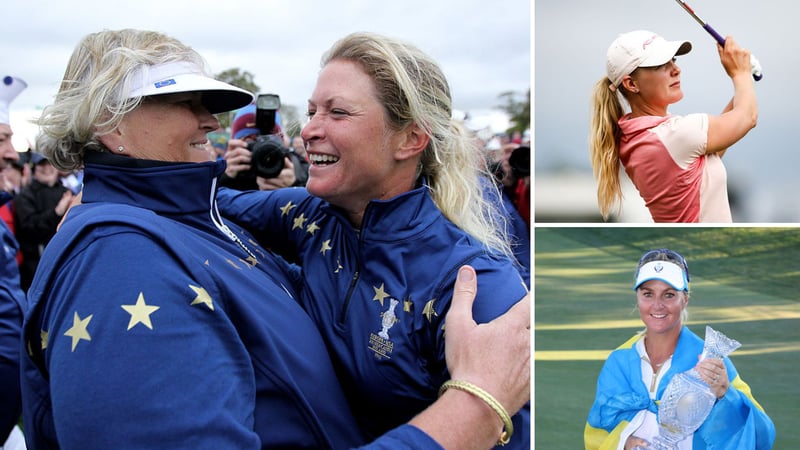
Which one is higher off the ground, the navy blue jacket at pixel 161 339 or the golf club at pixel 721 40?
the golf club at pixel 721 40

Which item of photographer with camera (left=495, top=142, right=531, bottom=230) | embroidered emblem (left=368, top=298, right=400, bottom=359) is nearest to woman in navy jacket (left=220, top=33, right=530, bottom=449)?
embroidered emblem (left=368, top=298, right=400, bottom=359)

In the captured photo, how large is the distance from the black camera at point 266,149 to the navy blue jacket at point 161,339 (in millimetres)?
1391

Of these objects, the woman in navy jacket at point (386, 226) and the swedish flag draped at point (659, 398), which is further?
the woman in navy jacket at point (386, 226)

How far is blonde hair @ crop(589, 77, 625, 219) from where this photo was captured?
1.27 m

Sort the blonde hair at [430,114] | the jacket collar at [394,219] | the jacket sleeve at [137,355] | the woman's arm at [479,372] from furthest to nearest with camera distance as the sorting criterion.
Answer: the blonde hair at [430,114] → the jacket collar at [394,219] → the woman's arm at [479,372] → the jacket sleeve at [137,355]

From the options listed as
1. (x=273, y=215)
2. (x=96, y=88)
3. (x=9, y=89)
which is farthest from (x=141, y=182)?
(x=9, y=89)

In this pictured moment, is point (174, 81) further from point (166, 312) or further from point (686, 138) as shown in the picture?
point (686, 138)

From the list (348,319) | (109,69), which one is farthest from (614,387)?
(109,69)

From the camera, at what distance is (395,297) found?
5.25ft

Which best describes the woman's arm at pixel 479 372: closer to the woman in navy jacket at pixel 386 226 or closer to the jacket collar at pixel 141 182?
the woman in navy jacket at pixel 386 226

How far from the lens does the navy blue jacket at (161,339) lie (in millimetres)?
1098

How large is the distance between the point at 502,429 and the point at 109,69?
0.99 m

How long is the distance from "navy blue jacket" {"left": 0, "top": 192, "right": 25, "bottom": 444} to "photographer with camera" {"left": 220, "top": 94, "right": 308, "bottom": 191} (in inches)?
35.6

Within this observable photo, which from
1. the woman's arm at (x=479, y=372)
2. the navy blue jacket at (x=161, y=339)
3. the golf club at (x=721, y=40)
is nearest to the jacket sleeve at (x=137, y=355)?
the navy blue jacket at (x=161, y=339)
